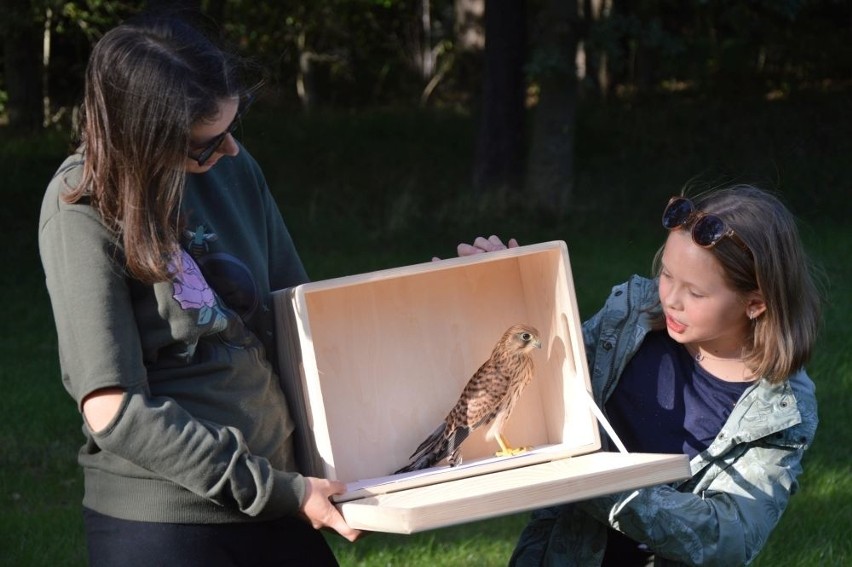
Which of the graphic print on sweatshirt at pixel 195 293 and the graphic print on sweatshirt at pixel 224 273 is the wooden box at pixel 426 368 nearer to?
the graphic print on sweatshirt at pixel 224 273

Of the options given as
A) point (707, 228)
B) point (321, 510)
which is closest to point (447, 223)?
point (707, 228)

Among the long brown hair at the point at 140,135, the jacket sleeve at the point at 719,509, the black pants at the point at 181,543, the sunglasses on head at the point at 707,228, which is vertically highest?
the long brown hair at the point at 140,135

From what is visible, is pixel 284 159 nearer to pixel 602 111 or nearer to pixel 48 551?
pixel 602 111

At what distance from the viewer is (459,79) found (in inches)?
828

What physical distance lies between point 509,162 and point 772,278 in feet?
33.8

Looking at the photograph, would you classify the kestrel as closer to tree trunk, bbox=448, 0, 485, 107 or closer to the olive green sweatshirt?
the olive green sweatshirt

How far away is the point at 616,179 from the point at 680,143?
6.57 ft

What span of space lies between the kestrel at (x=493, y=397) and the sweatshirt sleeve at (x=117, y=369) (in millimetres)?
767

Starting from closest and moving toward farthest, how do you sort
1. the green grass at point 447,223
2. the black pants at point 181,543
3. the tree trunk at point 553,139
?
the black pants at point 181,543 → the green grass at point 447,223 → the tree trunk at point 553,139

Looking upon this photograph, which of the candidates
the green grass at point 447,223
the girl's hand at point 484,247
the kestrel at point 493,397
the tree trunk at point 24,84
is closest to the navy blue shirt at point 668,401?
the kestrel at point 493,397

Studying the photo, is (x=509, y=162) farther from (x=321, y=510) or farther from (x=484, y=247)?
(x=321, y=510)

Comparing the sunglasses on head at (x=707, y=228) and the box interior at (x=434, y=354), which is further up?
the sunglasses on head at (x=707, y=228)

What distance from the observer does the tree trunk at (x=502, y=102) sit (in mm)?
12492

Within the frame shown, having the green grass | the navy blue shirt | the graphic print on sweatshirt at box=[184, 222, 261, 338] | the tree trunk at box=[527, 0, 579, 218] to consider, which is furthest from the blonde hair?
the tree trunk at box=[527, 0, 579, 218]
